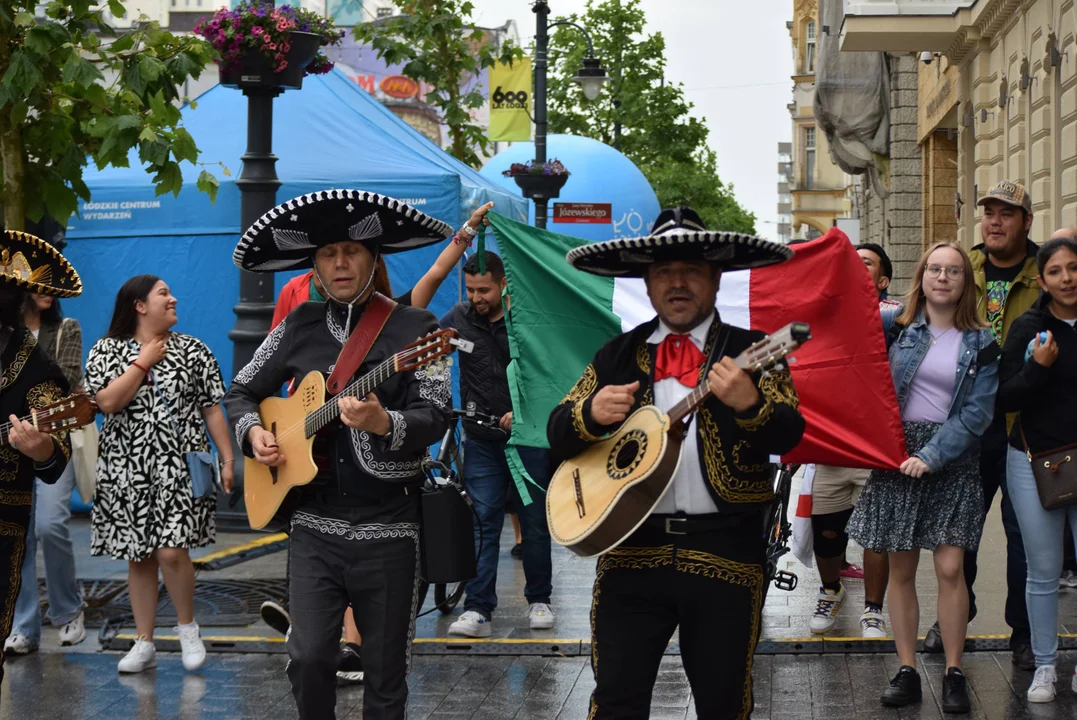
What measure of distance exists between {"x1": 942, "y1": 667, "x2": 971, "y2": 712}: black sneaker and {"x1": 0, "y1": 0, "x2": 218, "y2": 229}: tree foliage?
505 cm

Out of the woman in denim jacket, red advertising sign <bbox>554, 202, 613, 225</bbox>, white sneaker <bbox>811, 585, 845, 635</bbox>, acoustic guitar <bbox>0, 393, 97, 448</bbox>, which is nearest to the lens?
acoustic guitar <bbox>0, 393, 97, 448</bbox>

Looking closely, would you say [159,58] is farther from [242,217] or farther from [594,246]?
[594,246]

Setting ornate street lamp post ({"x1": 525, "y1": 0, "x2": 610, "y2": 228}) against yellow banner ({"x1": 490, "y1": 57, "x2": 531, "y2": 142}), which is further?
yellow banner ({"x1": 490, "y1": 57, "x2": 531, "y2": 142})

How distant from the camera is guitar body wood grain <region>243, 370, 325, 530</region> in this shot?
520 cm

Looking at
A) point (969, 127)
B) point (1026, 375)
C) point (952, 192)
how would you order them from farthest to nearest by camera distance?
point (952, 192), point (969, 127), point (1026, 375)

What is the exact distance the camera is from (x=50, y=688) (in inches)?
286

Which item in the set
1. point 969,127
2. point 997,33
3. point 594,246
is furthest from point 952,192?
point 594,246

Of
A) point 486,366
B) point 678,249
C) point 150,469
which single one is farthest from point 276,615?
point 678,249

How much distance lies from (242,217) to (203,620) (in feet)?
13.8

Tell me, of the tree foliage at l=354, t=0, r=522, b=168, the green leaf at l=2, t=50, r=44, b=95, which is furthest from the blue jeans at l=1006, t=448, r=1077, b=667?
the tree foliage at l=354, t=0, r=522, b=168

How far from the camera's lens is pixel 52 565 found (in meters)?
8.12

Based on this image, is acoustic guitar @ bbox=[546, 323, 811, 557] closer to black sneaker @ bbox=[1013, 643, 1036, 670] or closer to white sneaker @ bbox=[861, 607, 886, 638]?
black sneaker @ bbox=[1013, 643, 1036, 670]

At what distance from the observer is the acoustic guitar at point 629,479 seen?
4.41 metres

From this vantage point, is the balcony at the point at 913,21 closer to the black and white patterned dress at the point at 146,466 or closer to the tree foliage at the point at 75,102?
the tree foliage at the point at 75,102
